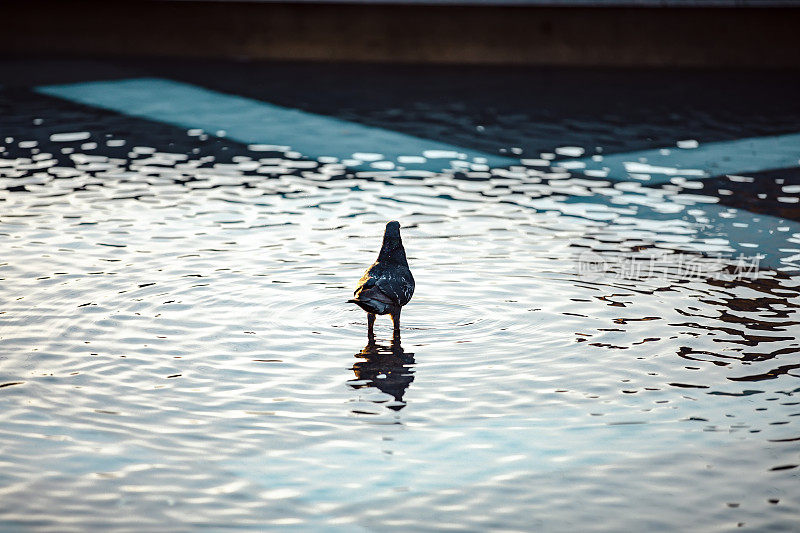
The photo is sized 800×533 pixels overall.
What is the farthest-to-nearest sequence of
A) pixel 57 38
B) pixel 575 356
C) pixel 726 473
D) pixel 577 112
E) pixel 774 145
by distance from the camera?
pixel 57 38 < pixel 577 112 < pixel 774 145 < pixel 575 356 < pixel 726 473

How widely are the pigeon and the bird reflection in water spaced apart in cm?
24

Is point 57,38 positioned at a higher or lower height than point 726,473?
higher

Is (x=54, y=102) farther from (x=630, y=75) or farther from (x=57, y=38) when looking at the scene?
(x=630, y=75)

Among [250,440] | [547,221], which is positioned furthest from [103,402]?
[547,221]

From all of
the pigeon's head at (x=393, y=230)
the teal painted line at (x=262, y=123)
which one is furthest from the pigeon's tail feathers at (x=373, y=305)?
the teal painted line at (x=262, y=123)

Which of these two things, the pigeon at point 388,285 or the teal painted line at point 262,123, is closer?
the pigeon at point 388,285

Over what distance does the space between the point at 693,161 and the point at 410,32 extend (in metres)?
7.82

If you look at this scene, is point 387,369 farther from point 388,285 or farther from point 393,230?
point 393,230

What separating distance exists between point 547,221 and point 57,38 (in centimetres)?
1260

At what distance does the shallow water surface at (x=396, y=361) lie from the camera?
19.3 feet

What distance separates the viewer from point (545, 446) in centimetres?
645

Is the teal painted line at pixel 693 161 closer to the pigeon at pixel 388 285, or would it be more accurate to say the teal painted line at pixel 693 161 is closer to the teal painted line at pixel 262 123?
the teal painted line at pixel 262 123

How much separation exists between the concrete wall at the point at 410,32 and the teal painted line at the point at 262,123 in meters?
2.72

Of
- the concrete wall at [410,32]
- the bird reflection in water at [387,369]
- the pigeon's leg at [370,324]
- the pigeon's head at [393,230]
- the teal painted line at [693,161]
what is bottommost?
the bird reflection in water at [387,369]
